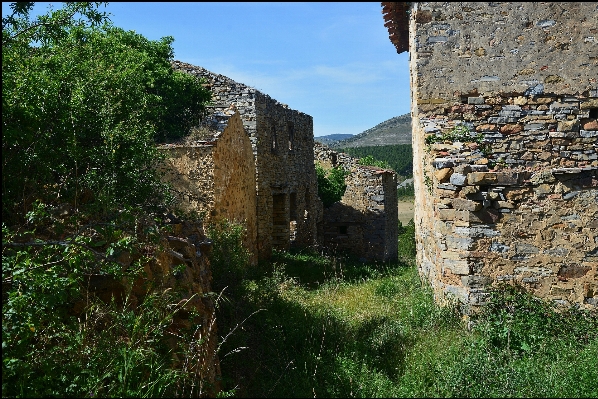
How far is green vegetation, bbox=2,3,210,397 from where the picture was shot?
3529mm

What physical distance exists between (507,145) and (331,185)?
12.3 meters

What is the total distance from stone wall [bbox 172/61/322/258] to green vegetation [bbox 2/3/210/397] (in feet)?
12.5

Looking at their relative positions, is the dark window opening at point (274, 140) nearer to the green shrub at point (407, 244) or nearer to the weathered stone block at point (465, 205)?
the weathered stone block at point (465, 205)

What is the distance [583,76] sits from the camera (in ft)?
25.4

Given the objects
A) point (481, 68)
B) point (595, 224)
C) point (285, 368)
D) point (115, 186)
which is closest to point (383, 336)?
point (285, 368)

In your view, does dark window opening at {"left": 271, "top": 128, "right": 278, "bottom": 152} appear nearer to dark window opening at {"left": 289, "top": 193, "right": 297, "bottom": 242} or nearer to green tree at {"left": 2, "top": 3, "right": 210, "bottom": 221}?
dark window opening at {"left": 289, "top": 193, "right": 297, "bottom": 242}

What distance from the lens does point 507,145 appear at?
23.6 feet

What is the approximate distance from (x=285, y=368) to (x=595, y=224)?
4.22 m

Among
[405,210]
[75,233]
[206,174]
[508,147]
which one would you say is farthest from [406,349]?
[405,210]

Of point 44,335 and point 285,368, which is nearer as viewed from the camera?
point 44,335

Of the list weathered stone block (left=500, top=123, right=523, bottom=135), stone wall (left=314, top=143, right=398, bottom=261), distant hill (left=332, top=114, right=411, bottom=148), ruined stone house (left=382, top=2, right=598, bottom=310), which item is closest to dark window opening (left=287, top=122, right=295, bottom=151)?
stone wall (left=314, top=143, right=398, bottom=261)

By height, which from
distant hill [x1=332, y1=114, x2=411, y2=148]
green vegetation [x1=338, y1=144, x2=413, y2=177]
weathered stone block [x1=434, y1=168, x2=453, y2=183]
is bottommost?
weathered stone block [x1=434, y1=168, x2=453, y2=183]

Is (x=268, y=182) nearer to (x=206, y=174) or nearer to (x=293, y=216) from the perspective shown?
(x=293, y=216)

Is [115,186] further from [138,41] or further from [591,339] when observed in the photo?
[138,41]
